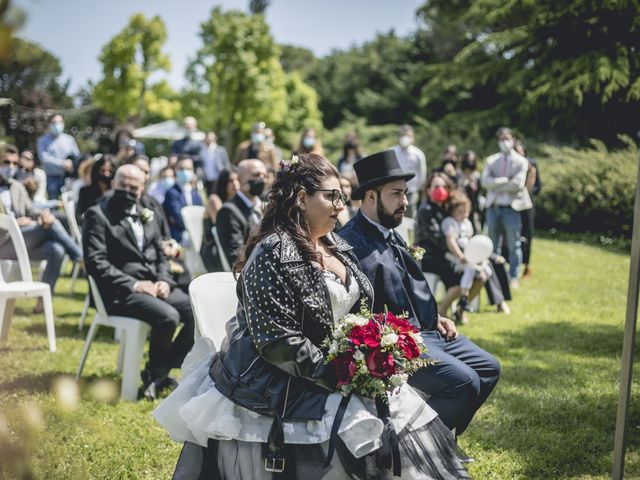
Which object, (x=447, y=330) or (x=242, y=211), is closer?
(x=447, y=330)

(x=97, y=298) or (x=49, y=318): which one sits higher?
(x=97, y=298)

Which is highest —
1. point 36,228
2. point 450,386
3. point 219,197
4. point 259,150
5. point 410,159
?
point 259,150

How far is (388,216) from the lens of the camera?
3.88 m

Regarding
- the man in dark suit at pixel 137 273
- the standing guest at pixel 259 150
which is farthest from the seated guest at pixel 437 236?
the man in dark suit at pixel 137 273

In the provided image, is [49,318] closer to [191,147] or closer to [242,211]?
[242,211]

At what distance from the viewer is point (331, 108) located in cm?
4256

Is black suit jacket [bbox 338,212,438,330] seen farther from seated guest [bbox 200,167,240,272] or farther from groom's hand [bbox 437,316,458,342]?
seated guest [bbox 200,167,240,272]

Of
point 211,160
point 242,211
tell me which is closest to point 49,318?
point 242,211

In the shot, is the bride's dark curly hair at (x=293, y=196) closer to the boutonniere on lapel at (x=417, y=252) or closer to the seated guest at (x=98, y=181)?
the boutonniere on lapel at (x=417, y=252)

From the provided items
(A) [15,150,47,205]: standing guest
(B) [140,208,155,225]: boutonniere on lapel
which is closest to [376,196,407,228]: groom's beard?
(B) [140,208,155,225]: boutonniere on lapel

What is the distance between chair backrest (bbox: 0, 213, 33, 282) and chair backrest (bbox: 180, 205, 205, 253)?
195 centimetres

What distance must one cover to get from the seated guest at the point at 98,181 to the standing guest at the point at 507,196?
5422mm

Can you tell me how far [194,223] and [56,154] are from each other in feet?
17.4

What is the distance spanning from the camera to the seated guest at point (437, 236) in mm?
7398
